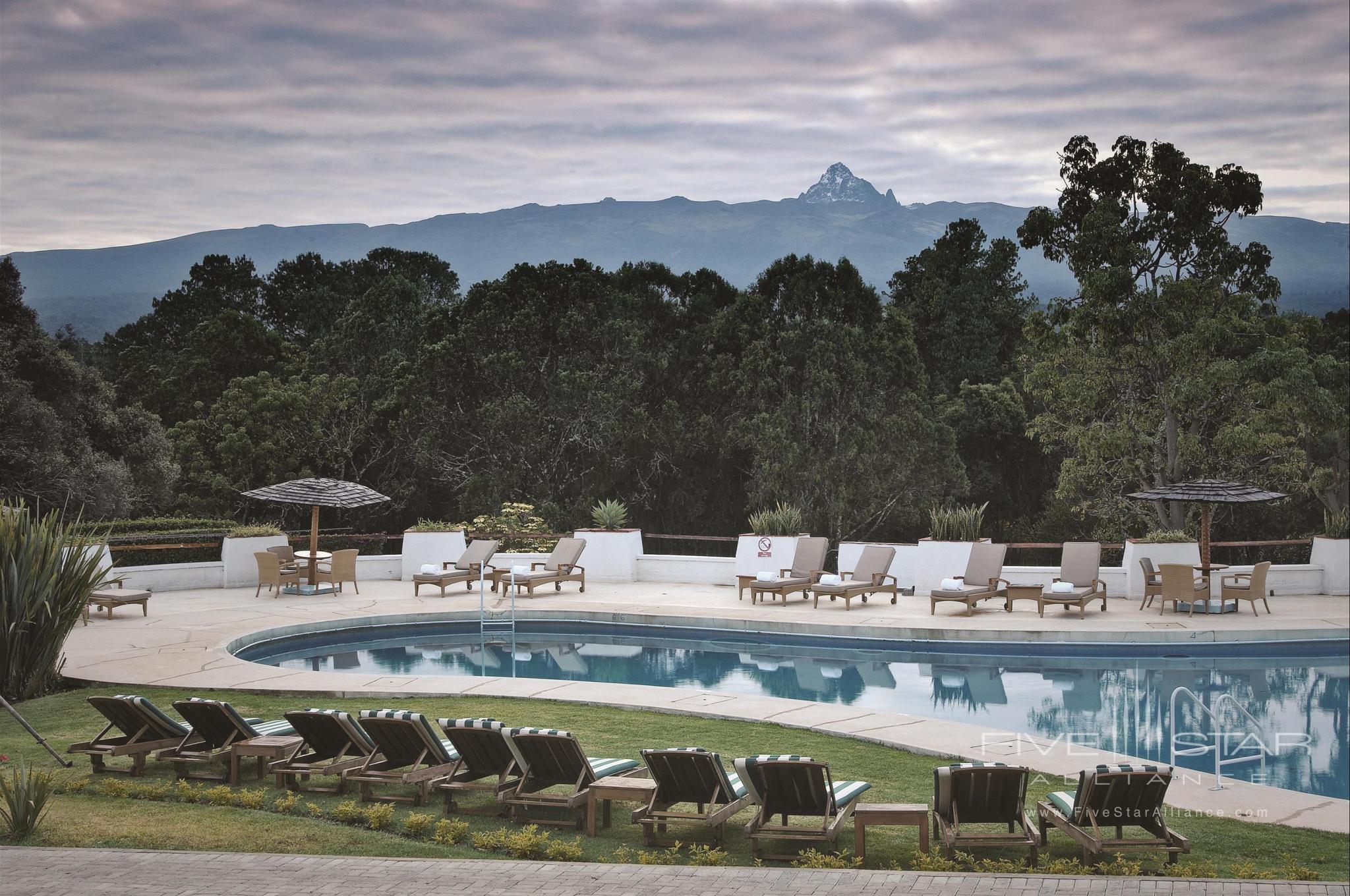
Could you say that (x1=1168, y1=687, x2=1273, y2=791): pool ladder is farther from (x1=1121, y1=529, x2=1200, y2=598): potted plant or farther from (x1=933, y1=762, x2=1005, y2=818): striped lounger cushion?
(x1=1121, y1=529, x2=1200, y2=598): potted plant

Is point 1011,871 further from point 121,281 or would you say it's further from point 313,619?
point 121,281

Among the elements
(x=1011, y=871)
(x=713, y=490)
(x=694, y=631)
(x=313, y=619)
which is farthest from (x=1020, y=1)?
(x=1011, y=871)

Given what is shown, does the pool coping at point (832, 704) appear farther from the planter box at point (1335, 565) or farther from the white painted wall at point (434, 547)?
the white painted wall at point (434, 547)

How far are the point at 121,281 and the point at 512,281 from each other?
89.6 ft

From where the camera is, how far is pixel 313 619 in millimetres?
14984

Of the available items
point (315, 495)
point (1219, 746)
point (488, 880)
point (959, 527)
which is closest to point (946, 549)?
point (959, 527)

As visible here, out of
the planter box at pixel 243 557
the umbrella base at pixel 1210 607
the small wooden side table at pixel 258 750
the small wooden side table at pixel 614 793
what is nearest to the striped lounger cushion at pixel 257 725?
the small wooden side table at pixel 258 750

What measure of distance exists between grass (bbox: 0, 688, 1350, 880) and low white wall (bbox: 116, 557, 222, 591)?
8.84 metres

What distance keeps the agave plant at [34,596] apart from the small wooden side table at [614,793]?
619 cm

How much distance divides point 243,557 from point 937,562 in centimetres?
1102

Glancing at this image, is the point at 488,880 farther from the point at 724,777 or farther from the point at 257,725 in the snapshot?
the point at 257,725

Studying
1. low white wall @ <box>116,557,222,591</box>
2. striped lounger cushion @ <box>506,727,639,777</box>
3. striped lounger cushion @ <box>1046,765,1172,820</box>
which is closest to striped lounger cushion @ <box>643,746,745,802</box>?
striped lounger cushion @ <box>506,727,639,777</box>

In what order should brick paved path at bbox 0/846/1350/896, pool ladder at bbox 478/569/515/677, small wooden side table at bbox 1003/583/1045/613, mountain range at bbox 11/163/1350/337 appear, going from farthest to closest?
mountain range at bbox 11/163/1350/337 → pool ladder at bbox 478/569/515/677 → small wooden side table at bbox 1003/583/1045/613 → brick paved path at bbox 0/846/1350/896

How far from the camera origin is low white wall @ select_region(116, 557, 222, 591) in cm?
1788
